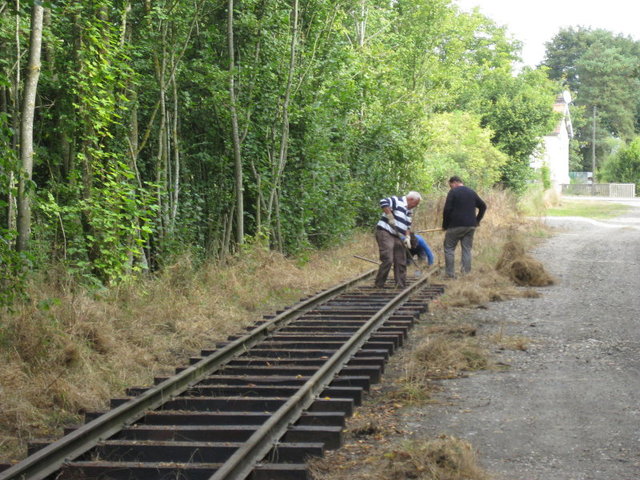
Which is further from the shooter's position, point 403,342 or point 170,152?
point 170,152

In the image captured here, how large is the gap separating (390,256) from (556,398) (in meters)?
7.06

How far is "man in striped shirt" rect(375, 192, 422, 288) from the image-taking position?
46.8 ft

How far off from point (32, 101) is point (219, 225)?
25.6 ft

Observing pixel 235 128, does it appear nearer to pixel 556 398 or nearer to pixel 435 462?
pixel 556 398

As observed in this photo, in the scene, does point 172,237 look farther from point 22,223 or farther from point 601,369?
point 601,369

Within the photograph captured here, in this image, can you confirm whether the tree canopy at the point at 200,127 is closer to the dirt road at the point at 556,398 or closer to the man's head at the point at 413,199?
the man's head at the point at 413,199

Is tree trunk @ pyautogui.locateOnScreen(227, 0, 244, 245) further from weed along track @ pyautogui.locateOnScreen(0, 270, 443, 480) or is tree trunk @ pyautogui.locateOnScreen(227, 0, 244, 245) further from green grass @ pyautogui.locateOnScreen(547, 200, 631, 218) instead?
green grass @ pyautogui.locateOnScreen(547, 200, 631, 218)

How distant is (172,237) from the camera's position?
47.3 ft

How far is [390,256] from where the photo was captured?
14.3 meters

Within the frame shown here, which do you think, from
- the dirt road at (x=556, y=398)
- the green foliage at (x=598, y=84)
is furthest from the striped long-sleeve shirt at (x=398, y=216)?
the green foliage at (x=598, y=84)

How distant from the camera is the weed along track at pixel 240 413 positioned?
207 inches

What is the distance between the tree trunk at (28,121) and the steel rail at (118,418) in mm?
2765

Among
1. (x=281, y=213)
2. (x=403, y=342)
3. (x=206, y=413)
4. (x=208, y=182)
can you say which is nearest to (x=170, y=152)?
(x=208, y=182)

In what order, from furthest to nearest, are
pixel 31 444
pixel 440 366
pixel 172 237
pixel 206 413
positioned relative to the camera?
pixel 172 237 < pixel 440 366 < pixel 206 413 < pixel 31 444
